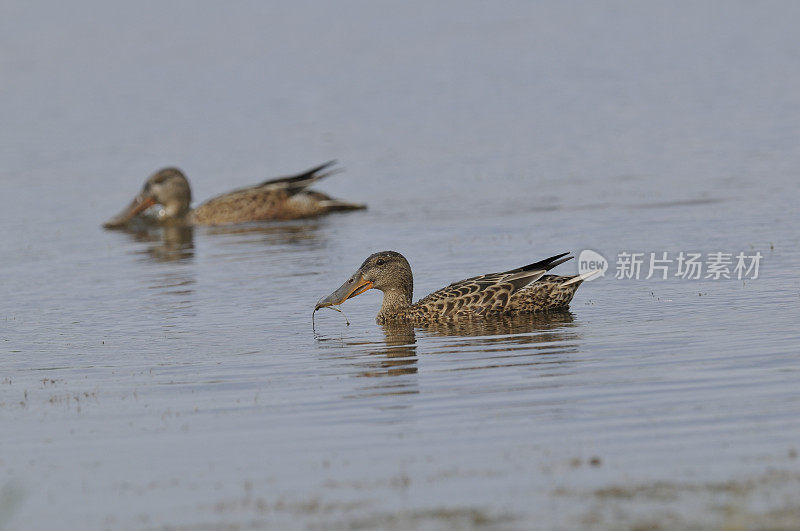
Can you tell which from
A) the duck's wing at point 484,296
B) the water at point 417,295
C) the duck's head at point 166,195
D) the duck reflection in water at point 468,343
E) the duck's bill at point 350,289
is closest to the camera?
the water at point 417,295

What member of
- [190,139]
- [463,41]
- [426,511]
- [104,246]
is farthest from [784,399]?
[463,41]

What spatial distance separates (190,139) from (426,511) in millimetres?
22826

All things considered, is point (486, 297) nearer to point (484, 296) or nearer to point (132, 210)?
point (484, 296)

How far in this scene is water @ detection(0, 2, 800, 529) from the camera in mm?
6883

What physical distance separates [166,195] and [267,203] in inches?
73.3

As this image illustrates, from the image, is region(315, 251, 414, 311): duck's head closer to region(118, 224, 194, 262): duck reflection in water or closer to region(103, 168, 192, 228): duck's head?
region(118, 224, 194, 262): duck reflection in water

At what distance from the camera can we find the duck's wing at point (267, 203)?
817 inches

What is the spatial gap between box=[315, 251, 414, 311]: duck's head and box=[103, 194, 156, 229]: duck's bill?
9.00 meters

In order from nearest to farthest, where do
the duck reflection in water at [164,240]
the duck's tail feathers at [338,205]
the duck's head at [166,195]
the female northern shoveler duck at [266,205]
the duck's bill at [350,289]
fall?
the duck's bill at [350,289]
the duck reflection in water at [164,240]
the duck's tail feathers at [338,205]
the female northern shoveler duck at [266,205]
the duck's head at [166,195]

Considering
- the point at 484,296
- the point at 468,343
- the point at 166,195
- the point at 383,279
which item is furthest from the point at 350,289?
the point at 166,195

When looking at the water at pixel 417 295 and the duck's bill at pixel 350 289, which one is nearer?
the water at pixel 417 295

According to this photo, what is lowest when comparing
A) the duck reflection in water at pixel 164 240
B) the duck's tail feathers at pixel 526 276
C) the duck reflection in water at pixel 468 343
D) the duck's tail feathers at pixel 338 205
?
the duck reflection in water at pixel 468 343

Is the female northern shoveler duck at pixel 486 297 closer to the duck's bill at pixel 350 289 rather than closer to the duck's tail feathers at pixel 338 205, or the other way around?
the duck's bill at pixel 350 289

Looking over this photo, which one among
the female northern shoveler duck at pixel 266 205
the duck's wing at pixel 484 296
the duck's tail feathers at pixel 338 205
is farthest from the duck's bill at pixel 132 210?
the duck's wing at pixel 484 296
